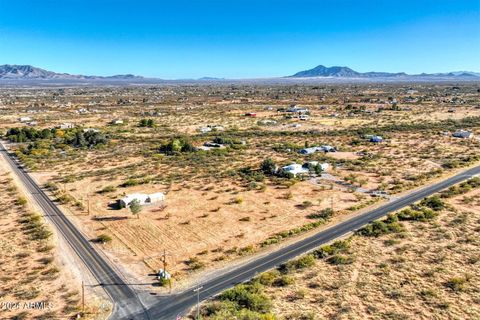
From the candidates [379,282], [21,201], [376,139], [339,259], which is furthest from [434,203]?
[21,201]

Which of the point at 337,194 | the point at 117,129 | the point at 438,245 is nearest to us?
the point at 438,245

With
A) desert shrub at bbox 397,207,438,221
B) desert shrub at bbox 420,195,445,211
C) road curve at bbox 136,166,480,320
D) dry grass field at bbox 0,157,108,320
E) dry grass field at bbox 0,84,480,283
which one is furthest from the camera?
desert shrub at bbox 420,195,445,211

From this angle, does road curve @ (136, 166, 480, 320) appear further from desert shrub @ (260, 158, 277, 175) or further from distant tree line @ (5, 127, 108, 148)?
distant tree line @ (5, 127, 108, 148)

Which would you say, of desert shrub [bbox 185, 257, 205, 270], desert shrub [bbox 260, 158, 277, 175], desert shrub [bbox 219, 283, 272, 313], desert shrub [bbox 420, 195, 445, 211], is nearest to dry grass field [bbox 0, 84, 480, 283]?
desert shrub [bbox 185, 257, 205, 270]

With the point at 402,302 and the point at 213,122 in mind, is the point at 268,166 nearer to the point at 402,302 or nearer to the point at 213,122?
the point at 402,302

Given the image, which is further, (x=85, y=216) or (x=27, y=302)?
(x=85, y=216)

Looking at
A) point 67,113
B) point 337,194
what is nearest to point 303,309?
point 337,194
